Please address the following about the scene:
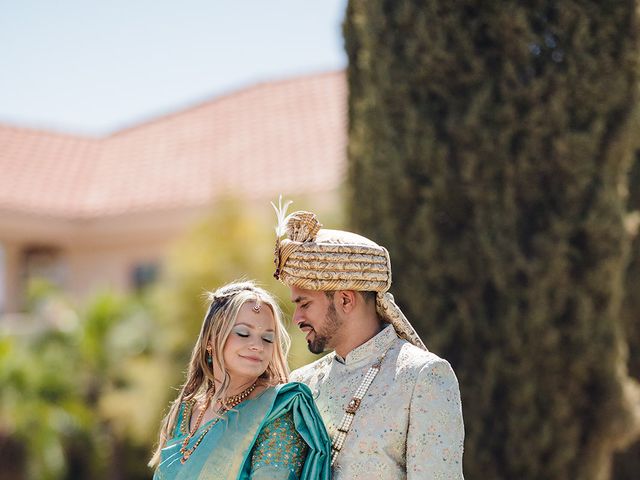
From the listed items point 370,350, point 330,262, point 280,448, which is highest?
point 330,262

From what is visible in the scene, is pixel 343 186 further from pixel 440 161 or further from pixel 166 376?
pixel 166 376

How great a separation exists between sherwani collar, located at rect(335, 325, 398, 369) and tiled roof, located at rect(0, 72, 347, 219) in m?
7.46

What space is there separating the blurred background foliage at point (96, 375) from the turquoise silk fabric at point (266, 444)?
5.64m

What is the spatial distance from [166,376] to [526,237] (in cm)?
425

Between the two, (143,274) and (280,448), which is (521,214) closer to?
(280,448)

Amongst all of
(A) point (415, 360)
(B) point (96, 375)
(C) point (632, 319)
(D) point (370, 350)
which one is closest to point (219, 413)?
(D) point (370, 350)

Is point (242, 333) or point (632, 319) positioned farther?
point (632, 319)

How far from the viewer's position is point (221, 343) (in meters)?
3.03

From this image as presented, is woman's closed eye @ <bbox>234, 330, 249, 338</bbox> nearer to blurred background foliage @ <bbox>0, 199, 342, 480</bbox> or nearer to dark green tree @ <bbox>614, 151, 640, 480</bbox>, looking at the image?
dark green tree @ <bbox>614, 151, 640, 480</bbox>

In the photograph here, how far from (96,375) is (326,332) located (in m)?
8.25

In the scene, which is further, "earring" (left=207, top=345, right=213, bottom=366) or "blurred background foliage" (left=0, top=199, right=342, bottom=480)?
"blurred background foliage" (left=0, top=199, right=342, bottom=480)

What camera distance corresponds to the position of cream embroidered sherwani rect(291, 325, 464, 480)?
A: 2.73 meters

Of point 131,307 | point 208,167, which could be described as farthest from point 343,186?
point 208,167

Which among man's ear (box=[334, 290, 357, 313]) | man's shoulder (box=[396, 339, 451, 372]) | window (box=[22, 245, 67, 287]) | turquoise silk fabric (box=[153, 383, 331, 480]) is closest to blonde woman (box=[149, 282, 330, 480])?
turquoise silk fabric (box=[153, 383, 331, 480])
